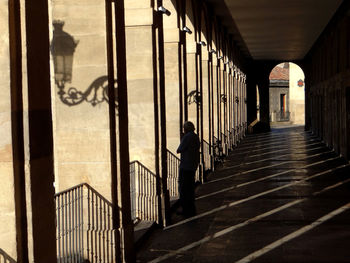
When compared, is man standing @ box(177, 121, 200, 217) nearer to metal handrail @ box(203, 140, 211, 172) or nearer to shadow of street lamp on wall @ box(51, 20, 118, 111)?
shadow of street lamp on wall @ box(51, 20, 118, 111)

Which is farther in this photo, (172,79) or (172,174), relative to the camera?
(172,174)

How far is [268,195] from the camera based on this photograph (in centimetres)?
1242

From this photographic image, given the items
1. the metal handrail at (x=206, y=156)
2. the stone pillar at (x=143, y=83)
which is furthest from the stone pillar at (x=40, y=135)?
the metal handrail at (x=206, y=156)

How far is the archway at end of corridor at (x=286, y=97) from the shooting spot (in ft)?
165

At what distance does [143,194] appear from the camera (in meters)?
9.54

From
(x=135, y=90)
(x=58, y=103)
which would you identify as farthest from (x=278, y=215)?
(x=58, y=103)

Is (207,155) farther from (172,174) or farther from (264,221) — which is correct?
(264,221)

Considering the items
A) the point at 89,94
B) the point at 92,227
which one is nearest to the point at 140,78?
the point at 89,94

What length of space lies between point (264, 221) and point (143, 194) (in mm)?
2134

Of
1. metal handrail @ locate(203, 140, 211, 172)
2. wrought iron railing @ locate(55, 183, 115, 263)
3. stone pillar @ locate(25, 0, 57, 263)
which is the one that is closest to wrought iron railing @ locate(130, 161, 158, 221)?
wrought iron railing @ locate(55, 183, 115, 263)

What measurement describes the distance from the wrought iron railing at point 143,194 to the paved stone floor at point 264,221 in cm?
38

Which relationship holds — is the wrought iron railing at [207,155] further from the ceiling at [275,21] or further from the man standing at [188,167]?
the man standing at [188,167]

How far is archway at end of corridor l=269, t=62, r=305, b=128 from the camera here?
50.2 metres

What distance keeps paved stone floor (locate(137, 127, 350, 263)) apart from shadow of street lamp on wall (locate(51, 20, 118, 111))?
233 cm
